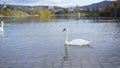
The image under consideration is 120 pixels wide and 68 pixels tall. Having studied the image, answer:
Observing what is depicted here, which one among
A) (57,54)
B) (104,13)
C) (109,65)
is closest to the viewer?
(109,65)

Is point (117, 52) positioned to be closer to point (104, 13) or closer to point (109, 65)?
point (109, 65)

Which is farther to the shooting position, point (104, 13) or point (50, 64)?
point (104, 13)

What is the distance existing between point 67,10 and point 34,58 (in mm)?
178297

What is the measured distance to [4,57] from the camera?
12492mm

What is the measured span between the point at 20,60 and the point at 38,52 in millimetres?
2287

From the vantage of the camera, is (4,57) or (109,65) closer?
(109,65)

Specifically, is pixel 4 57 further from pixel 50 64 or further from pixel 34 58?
pixel 50 64

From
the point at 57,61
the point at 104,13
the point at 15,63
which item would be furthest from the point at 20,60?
the point at 104,13

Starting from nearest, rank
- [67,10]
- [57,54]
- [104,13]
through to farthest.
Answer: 1. [57,54]
2. [104,13]
3. [67,10]

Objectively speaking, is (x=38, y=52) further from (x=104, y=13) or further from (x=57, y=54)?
(x=104, y=13)

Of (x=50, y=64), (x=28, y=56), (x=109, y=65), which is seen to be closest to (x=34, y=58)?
(x=28, y=56)

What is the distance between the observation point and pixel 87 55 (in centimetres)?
1284

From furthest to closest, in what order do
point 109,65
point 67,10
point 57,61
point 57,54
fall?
1. point 67,10
2. point 57,54
3. point 57,61
4. point 109,65

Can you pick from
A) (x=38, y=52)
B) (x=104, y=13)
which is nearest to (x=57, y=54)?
(x=38, y=52)
